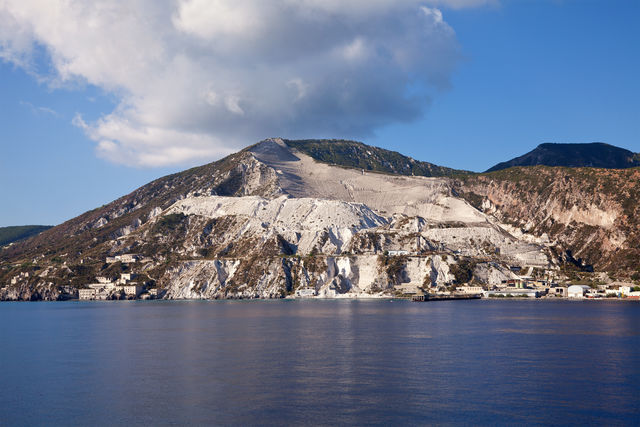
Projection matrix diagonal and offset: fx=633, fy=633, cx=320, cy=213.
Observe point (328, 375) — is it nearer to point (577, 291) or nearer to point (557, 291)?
point (577, 291)

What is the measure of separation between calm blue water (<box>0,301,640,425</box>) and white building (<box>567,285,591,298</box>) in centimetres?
9148

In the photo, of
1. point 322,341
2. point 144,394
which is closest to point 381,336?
point 322,341

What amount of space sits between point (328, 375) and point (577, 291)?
152 meters

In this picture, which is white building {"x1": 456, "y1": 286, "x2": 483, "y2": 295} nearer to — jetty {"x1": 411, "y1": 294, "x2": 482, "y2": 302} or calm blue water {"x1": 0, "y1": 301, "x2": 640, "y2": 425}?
jetty {"x1": 411, "y1": 294, "x2": 482, "y2": 302}

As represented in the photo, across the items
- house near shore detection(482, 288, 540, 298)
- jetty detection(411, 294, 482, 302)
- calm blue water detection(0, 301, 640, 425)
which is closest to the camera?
calm blue water detection(0, 301, 640, 425)

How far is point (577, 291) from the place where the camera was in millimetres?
189750

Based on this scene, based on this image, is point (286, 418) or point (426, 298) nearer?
point (286, 418)

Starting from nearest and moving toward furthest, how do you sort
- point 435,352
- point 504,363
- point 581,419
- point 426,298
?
point 581,419, point 504,363, point 435,352, point 426,298

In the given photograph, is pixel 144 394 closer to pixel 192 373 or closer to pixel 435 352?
pixel 192 373

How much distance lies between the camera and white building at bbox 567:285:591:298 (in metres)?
189

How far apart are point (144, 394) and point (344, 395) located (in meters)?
17.0

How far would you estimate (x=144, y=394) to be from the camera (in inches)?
2105

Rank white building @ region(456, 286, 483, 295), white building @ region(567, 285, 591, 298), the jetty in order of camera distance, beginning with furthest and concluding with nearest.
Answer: white building @ region(456, 286, 483, 295)
white building @ region(567, 285, 591, 298)
the jetty

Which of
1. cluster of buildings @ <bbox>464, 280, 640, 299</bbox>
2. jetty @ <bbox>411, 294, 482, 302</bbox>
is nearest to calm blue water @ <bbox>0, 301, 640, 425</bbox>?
jetty @ <bbox>411, 294, 482, 302</bbox>
